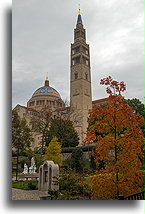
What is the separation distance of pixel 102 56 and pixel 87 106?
104ft

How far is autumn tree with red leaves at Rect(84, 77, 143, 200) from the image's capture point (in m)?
4.31

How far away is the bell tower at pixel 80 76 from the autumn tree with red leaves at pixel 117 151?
1217 inches

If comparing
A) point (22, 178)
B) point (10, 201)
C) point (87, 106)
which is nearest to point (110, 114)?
point (10, 201)

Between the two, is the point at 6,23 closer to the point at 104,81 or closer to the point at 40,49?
the point at 40,49

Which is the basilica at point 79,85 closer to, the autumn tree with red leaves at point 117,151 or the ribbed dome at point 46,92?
the ribbed dome at point 46,92

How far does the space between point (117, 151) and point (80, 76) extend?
35775mm

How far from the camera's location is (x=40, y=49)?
609cm

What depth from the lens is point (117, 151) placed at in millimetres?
4562

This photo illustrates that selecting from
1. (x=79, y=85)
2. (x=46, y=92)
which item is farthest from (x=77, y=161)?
(x=46, y=92)

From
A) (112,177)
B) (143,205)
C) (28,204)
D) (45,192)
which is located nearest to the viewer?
(143,205)

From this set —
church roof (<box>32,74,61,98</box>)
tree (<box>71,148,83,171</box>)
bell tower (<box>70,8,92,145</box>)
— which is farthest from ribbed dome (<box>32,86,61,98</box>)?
tree (<box>71,148,83,171</box>)

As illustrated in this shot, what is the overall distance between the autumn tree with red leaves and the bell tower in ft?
101

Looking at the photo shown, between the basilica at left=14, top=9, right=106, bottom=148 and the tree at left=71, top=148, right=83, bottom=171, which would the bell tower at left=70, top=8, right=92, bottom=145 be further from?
the tree at left=71, top=148, right=83, bottom=171

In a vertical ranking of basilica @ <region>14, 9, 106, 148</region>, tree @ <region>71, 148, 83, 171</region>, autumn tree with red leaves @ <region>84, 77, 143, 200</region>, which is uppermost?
basilica @ <region>14, 9, 106, 148</region>
